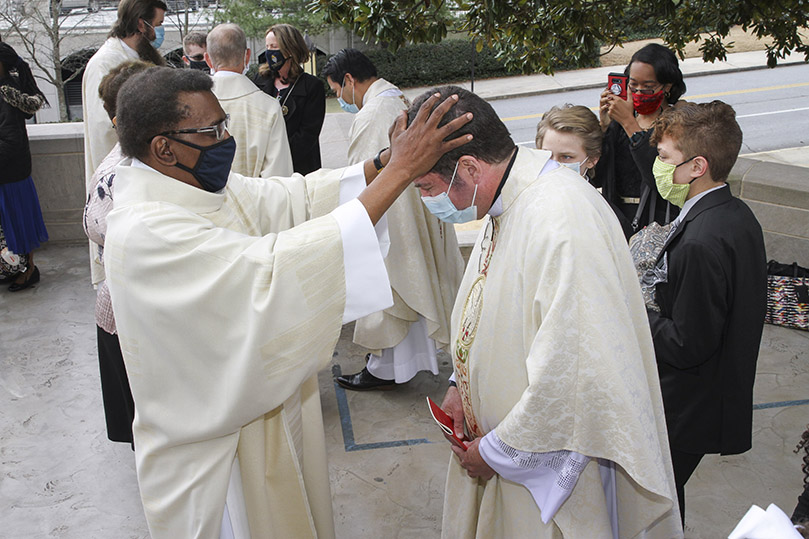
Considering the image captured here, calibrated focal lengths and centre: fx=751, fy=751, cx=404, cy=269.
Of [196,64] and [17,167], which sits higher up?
[196,64]

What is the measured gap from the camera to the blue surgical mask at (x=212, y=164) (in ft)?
7.73

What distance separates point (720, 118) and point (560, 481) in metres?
1.53

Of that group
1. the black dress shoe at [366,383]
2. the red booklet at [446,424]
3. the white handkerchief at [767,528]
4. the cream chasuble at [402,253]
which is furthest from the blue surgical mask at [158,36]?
the white handkerchief at [767,528]

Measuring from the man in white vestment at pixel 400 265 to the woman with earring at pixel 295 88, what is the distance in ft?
3.78

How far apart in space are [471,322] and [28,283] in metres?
5.47

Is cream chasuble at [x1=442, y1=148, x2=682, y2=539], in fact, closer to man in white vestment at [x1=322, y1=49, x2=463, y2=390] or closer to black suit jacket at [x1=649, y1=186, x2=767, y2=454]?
black suit jacket at [x1=649, y1=186, x2=767, y2=454]

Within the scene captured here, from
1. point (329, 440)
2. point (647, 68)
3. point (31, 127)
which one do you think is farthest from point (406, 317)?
point (31, 127)

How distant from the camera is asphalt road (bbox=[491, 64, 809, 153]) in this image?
15445 mm

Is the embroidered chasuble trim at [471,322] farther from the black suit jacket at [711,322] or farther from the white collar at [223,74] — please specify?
the white collar at [223,74]

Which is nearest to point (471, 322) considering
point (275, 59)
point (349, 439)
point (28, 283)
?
point (349, 439)

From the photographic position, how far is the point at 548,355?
1950mm

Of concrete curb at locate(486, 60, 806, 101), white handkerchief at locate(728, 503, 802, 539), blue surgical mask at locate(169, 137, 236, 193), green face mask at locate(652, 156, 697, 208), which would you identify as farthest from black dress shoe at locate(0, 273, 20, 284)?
concrete curb at locate(486, 60, 806, 101)

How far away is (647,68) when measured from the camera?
391 cm

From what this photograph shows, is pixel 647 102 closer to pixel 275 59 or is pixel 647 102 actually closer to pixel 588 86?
pixel 275 59
